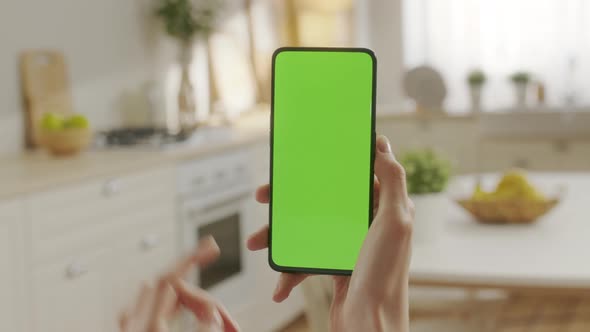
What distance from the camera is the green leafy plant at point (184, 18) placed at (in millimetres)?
3830

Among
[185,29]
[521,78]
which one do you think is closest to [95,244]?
[185,29]

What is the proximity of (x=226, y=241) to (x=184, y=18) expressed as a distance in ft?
3.51

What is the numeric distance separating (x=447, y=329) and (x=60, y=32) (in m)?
1.97

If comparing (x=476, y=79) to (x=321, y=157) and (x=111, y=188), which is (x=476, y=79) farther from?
(x=321, y=157)

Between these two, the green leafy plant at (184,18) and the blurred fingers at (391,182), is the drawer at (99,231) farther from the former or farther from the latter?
the blurred fingers at (391,182)

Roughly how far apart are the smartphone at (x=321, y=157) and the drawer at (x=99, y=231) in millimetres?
2113

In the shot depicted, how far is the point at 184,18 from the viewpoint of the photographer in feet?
12.7

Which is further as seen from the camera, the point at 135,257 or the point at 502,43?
the point at 502,43

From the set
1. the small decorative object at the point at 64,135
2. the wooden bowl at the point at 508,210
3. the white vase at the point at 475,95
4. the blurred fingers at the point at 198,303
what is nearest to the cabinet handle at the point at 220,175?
the small decorative object at the point at 64,135

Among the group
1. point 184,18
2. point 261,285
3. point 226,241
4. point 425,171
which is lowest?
point 261,285

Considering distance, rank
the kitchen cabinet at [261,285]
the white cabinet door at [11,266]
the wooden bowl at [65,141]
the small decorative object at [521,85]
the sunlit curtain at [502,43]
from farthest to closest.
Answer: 1. the sunlit curtain at [502,43]
2. the small decorative object at [521,85]
3. the kitchen cabinet at [261,285]
4. the wooden bowl at [65,141]
5. the white cabinet door at [11,266]

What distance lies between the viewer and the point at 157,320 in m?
0.26

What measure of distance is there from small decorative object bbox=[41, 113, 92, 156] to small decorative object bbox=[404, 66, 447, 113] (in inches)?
81.6

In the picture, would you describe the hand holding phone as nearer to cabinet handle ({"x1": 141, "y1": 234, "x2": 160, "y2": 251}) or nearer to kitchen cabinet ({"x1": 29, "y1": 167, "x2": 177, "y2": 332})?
kitchen cabinet ({"x1": 29, "y1": 167, "x2": 177, "y2": 332})
